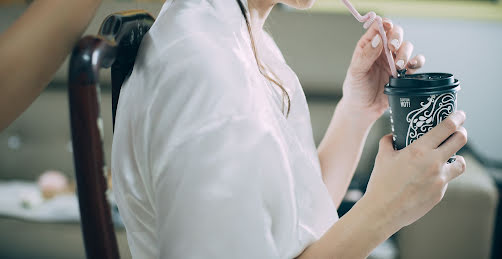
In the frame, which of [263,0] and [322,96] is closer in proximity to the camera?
[263,0]

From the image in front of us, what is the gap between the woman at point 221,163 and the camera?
0.49 meters

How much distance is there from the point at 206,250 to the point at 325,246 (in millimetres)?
166

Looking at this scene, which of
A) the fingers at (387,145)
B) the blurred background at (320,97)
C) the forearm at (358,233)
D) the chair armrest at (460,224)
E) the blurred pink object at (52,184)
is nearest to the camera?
the forearm at (358,233)

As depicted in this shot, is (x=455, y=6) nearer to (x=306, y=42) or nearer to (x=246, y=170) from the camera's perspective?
(x=306, y=42)

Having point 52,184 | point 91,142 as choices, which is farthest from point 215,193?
point 52,184

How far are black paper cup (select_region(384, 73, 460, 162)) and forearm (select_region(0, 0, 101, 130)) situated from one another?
416 mm

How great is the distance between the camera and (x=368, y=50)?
830 mm

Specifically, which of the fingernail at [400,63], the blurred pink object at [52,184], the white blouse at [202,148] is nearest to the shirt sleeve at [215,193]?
the white blouse at [202,148]

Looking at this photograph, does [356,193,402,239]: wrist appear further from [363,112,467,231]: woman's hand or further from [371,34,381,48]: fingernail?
[371,34,381,48]: fingernail

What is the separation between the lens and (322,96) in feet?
7.95

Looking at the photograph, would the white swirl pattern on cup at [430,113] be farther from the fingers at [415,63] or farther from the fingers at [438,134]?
the fingers at [415,63]

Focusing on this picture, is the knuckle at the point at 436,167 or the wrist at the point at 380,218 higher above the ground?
the knuckle at the point at 436,167

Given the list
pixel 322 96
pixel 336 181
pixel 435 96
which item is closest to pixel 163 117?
pixel 435 96

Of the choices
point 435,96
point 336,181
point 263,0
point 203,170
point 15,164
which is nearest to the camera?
point 203,170
